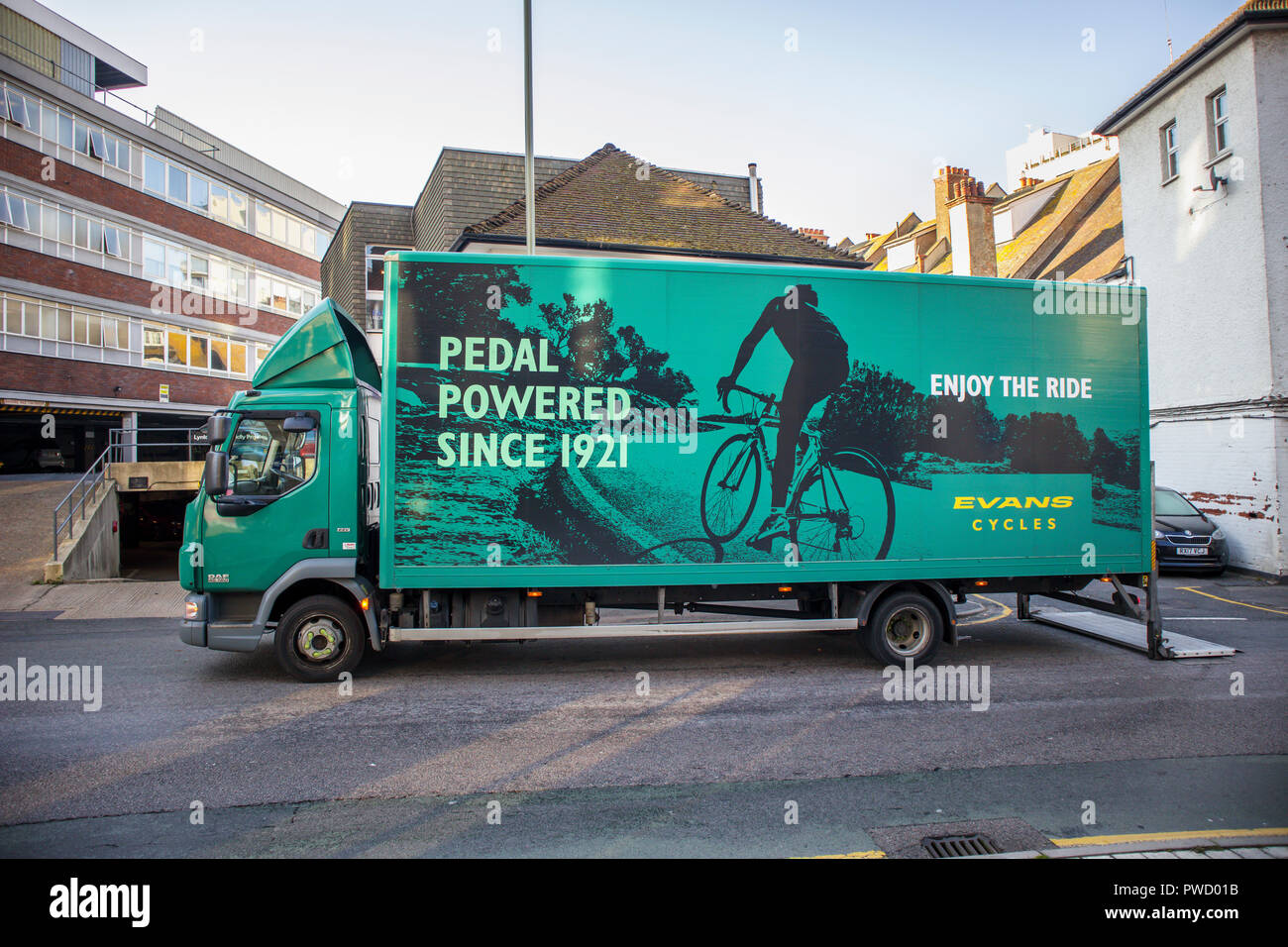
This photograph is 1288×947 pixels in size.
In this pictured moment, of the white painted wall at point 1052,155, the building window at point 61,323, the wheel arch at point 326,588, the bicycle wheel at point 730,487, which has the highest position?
the white painted wall at point 1052,155

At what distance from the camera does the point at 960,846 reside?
400 cm

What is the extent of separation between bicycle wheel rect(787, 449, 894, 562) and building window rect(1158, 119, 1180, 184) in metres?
16.5

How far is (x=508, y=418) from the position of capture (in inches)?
277

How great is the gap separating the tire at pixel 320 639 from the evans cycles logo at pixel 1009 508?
6.12 meters

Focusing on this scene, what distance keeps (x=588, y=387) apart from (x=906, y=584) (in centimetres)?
386

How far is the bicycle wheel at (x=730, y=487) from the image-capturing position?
23.8ft

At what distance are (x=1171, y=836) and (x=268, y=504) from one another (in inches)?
289

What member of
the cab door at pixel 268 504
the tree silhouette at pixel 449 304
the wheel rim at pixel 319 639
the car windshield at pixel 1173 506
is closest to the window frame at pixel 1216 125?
the car windshield at pixel 1173 506

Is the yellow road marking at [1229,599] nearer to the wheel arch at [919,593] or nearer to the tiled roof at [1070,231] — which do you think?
the wheel arch at [919,593]

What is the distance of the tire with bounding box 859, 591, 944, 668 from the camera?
7723mm

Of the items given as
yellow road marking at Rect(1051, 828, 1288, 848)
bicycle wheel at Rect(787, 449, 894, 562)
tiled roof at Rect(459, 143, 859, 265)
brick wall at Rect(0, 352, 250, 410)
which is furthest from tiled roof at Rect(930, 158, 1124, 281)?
brick wall at Rect(0, 352, 250, 410)

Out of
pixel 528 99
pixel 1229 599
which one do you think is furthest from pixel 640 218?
pixel 1229 599
